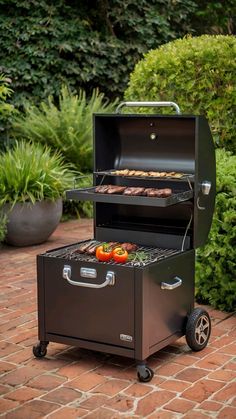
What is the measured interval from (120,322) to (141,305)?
0.16 m

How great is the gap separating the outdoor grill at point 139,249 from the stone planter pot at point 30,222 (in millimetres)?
2237

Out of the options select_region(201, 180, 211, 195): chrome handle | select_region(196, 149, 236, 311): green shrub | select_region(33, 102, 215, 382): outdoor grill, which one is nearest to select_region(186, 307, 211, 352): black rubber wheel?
select_region(33, 102, 215, 382): outdoor grill

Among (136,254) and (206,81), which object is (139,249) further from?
(206,81)

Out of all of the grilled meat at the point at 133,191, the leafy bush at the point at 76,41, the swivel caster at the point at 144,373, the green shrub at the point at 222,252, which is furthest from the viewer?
the leafy bush at the point at 76,41

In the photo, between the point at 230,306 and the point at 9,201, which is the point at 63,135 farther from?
the point at 230,306

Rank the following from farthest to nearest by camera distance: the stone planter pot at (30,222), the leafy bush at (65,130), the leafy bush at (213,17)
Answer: the leafy bush at (213,17)
the leafy bush at (65,130)
the stone planter pot at (30,222)

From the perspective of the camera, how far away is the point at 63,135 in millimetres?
7793

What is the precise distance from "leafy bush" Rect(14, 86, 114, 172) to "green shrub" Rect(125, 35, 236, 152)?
2.66 m

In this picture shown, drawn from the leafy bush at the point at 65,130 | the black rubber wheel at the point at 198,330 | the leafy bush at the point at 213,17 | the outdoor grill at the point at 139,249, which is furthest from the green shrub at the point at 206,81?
the leafy bush at the point at 213,17

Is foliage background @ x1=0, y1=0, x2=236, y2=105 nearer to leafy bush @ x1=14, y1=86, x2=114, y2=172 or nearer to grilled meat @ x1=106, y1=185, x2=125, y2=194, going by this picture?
leafy bush @ x1=14, y1=86, x2=114, y2=172

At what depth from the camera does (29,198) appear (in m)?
6.27

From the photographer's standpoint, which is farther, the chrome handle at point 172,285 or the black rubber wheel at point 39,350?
the black rubber wheel at point 39,350

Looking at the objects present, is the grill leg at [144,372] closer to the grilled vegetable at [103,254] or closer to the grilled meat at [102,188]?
the grilled vegetable at [103,254]

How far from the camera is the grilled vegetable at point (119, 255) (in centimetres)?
355
